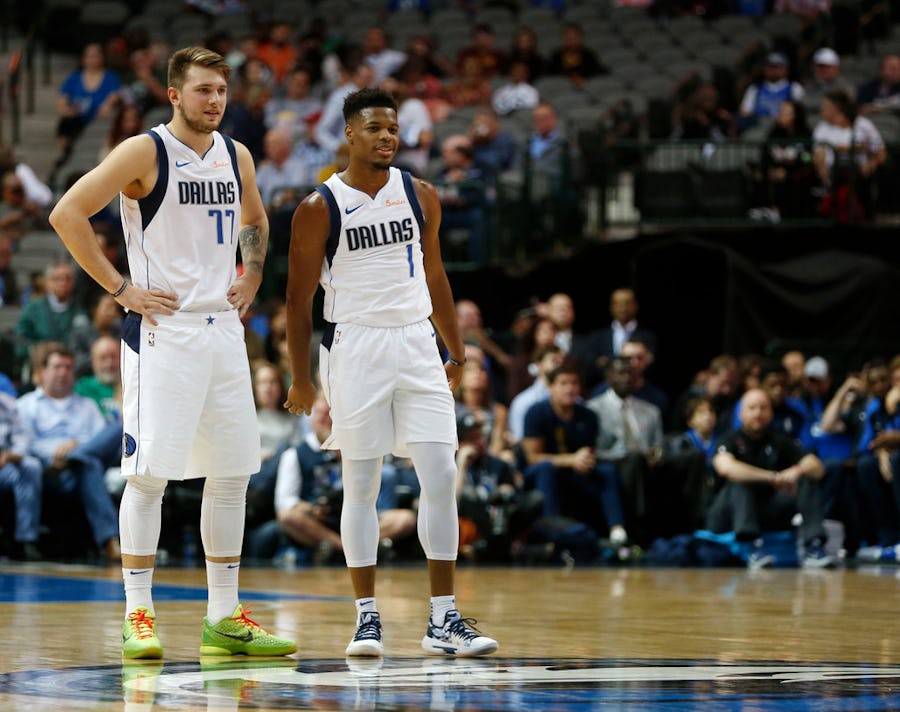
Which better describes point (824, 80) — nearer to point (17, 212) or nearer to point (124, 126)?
point (124, 126)

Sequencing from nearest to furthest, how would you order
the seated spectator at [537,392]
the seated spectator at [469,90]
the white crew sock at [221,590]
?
the white crew sock at [221,590] → the seated spectator at [537,392] → the seated spectator at [469,90]

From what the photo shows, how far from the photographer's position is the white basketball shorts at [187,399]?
18.9 feet

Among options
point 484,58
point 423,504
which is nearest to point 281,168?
point 484,58

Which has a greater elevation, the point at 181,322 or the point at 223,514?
the point at 181,322

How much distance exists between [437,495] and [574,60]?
1338 centimetres

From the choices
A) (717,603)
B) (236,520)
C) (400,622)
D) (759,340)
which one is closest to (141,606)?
(236,520)

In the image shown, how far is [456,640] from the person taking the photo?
19.5 ft

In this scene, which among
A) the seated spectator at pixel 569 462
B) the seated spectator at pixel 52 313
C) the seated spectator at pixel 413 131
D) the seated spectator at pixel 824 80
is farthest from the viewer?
the seated spectator at pixel 824 80

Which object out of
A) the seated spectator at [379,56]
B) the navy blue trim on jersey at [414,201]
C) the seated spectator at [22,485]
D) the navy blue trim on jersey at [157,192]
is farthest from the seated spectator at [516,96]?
the navy blue trim on jersey at [157,192]

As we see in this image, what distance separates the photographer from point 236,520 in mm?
6039

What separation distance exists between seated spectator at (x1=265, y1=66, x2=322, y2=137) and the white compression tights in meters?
11.7

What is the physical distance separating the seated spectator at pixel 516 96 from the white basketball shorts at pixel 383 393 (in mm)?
12119

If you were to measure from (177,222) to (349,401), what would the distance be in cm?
89

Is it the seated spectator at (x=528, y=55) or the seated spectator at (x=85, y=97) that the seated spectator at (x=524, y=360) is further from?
the seated spectator at (x=85, y=97)
